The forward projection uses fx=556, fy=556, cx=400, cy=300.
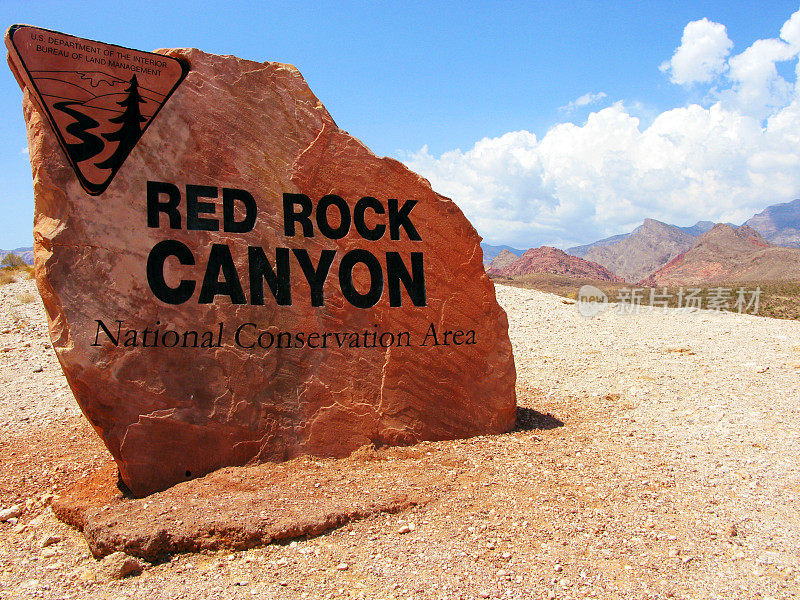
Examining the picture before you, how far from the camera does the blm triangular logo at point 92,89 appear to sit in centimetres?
421

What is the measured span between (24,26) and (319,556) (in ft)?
14.4

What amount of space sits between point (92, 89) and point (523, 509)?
4582 millimetres

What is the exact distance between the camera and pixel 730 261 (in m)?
69.9

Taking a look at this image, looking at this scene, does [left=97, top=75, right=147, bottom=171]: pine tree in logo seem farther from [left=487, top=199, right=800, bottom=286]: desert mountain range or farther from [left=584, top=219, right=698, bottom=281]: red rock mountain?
[left=584, top=219, right=698, bottom=281]: red rock mountain

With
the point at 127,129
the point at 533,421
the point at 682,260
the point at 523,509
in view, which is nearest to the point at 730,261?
the point at 682,260

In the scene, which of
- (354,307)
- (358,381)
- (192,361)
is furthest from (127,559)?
(354,307)

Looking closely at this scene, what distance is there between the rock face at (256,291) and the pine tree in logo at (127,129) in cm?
7

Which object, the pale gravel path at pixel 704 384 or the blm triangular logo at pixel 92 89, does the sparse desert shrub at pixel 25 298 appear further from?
the pale gravel path at pixel 704 384

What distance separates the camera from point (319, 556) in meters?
3.40

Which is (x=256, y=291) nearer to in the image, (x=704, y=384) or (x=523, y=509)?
(x=523, y=509)

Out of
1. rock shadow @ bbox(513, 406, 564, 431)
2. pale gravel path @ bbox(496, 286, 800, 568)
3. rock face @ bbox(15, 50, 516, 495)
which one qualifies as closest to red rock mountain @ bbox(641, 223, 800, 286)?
pale gravel path @ bbox(496, 286, 800, 568)

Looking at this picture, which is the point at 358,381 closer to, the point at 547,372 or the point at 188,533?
the point at 188,533

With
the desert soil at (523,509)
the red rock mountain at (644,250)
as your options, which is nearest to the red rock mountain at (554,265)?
the red rock mountain at (644,250)

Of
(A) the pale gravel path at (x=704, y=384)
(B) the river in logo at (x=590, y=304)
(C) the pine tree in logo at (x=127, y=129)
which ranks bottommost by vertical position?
(A) the pale gravel path at (x=704, y=384)
